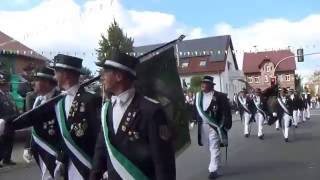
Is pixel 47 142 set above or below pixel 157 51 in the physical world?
below

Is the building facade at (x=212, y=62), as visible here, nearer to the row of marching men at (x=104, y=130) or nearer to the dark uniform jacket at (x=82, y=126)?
the row of marching men at (x=104, y=130)

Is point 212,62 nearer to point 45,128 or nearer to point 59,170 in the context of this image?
point 45,128

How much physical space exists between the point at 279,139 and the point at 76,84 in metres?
14.3

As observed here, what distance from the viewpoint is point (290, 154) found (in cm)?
1412

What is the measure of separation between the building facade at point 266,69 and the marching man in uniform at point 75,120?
324ft

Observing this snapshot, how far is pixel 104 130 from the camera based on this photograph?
4270 mm

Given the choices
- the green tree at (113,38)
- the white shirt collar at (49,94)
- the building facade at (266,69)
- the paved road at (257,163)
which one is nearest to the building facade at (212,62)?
the building facade at (266,69)

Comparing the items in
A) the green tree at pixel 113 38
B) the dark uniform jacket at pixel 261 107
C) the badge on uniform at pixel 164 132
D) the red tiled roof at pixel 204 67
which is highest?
the green tree at pixel 113 38

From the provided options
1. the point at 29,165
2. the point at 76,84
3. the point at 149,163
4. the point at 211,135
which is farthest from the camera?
the point at 29,165

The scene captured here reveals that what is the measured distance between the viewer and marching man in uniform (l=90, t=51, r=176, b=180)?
12.9 ft


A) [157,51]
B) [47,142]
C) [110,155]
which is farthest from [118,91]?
[47,142]

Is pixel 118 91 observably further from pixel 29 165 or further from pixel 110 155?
pixel 29 165

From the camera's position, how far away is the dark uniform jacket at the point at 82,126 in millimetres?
5148

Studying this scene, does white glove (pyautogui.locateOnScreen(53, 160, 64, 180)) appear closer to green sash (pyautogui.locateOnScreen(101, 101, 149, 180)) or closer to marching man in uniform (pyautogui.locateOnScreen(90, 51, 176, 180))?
marching man in uniform (pyautogui.locateOnScreen(90, 51, 176, 180))
